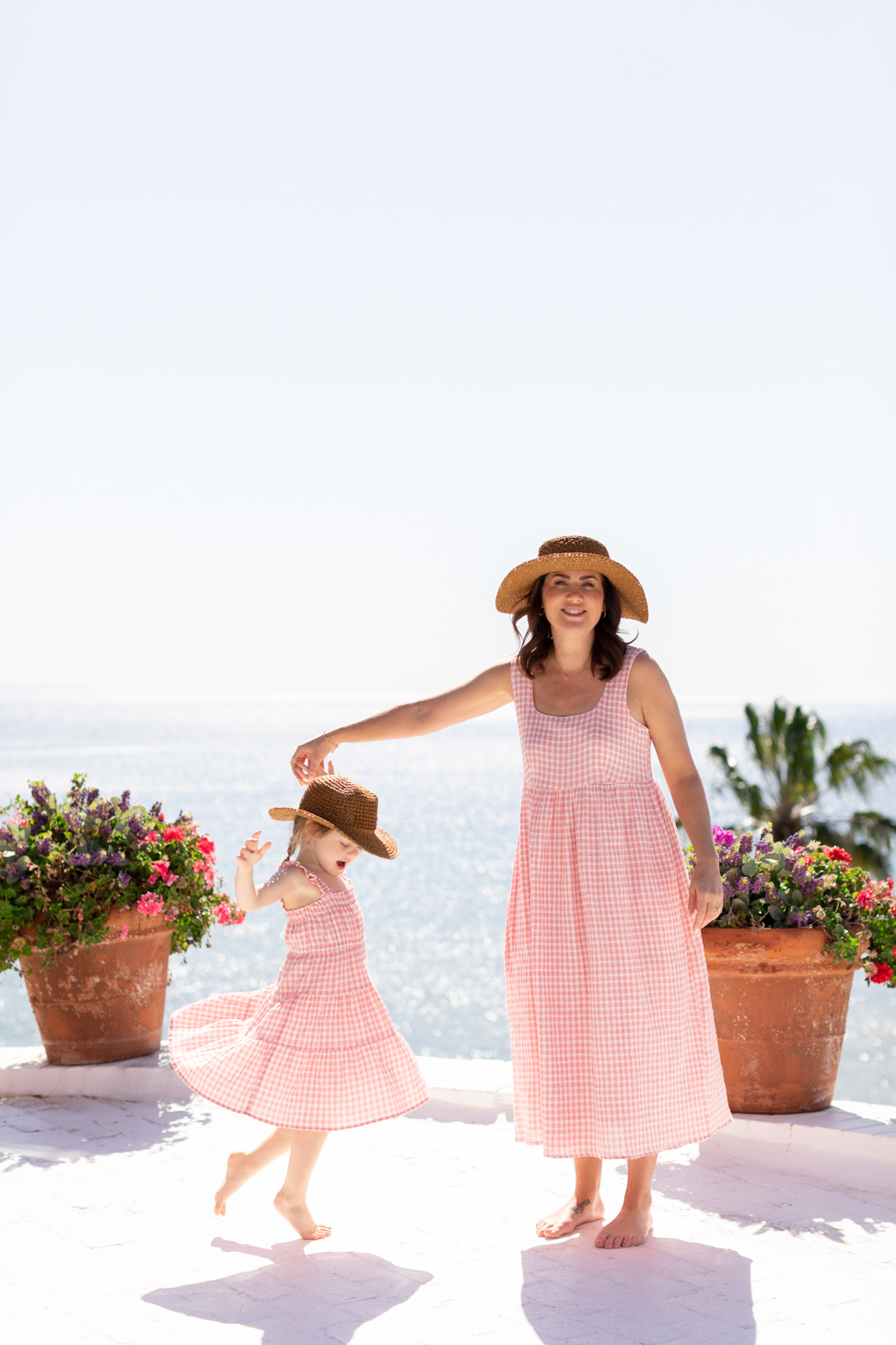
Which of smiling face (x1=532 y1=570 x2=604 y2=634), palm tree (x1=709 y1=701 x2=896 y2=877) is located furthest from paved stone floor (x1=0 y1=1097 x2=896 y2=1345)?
palm tree (x1=709 y1=701 x2=896 y2=877)

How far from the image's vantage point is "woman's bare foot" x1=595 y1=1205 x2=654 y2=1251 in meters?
3.69

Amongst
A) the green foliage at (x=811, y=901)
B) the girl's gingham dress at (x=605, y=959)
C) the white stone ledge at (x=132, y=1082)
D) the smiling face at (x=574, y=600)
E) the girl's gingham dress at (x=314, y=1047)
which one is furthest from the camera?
the white stone ledge at (x=132, y=1082)

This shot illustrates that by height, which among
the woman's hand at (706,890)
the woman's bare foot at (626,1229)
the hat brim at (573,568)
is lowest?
the woman's bare foot at (626,1229)

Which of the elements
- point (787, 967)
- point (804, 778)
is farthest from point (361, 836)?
point (804, 778)

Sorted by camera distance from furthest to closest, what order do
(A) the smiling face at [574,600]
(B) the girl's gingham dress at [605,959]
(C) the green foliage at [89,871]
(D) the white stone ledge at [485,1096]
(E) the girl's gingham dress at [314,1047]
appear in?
(C) the green foliage at [89,871] < (D) the white stone ledge at [485,1096] < (A) the smiling face at [574,600] < (B) the girl's gingham dress at [605,959] < (E) the girl's gingham dress at [314,1047]

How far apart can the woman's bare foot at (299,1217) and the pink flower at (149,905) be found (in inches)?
75.0

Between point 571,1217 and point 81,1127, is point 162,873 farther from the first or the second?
point 571,1217

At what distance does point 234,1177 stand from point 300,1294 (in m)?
0.43

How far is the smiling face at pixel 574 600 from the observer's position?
3.88m

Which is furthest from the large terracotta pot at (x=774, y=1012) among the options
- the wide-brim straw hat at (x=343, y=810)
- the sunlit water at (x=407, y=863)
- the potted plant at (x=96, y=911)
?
the sunlit water at (x=407, y=863)

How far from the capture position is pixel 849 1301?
3.31 m

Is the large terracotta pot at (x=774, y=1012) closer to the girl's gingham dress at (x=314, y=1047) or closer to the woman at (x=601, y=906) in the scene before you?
the woman at (x=601, y=906)

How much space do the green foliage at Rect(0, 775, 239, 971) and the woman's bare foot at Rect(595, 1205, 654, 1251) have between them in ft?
8.11

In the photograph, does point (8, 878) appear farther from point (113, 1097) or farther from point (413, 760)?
point (413, 760)
